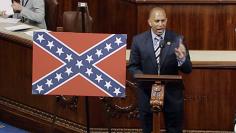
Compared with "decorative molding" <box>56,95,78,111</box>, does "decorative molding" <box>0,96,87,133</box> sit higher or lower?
lower

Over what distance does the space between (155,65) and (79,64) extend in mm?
527

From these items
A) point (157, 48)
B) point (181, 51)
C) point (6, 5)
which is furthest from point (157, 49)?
point (6, 5)

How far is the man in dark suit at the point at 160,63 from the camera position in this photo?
4.05 meters

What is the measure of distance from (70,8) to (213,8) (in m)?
1.75

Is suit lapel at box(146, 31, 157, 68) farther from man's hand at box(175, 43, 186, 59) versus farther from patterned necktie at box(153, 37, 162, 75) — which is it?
man's hand at box(175, 43, 186, 59)

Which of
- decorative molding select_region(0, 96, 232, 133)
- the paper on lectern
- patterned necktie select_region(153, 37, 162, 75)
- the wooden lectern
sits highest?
the paper on lectern

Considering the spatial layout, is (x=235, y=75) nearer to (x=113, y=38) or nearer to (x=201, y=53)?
(x=201, y=53)

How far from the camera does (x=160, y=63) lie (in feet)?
13.4

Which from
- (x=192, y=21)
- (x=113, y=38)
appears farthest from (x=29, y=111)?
(x=192, y=21)

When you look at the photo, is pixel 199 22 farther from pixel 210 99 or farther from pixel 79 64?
pixel 79 64

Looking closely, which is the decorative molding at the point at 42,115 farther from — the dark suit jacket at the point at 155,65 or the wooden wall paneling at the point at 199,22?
the wooden wall paneling at the point at 199,22

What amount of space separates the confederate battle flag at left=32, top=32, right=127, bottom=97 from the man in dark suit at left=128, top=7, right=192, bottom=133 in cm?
12

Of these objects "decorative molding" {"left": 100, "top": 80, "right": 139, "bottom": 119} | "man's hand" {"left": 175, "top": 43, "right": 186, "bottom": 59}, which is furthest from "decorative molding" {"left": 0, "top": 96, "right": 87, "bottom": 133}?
"man's hand" {"left": 175, "top": 43, "right": 186, "bottom": 59}

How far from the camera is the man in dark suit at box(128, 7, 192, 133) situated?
13.3 feet
